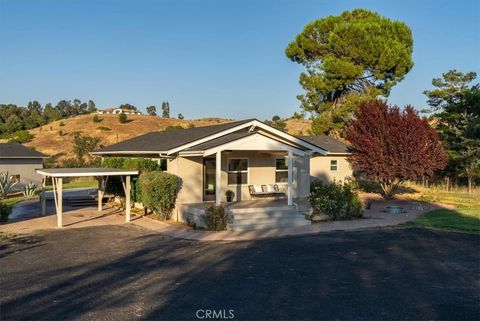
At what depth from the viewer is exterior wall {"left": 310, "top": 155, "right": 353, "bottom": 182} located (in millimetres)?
29438

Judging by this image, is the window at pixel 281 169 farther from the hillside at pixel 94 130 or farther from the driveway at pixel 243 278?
the hillside at pixel 94 130

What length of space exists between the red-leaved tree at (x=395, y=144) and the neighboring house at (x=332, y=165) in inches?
259

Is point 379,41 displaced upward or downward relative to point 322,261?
upward

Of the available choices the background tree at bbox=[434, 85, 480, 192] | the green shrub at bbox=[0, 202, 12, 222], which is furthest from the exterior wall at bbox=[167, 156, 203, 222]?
the background tree at bbox=[434, 85, 480, 192]

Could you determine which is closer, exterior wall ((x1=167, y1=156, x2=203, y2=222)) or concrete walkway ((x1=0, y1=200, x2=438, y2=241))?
concrete walkway ((x1=0, y1=200, x2=438, y2=241))

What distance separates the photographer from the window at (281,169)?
2003 cm

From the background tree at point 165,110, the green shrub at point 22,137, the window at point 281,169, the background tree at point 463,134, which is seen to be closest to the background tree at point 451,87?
the background tree at point 463,134

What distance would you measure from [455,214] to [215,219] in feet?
34.0

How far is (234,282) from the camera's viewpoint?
332 inches

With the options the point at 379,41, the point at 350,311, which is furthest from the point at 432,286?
the point at 379,41

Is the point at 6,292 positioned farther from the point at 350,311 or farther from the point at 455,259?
the point at 455,259

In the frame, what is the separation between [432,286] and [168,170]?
38.3 feet

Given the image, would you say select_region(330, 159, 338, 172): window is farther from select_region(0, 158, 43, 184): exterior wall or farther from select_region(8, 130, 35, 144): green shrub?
select_region(8, 130, 35, 144): green shrub

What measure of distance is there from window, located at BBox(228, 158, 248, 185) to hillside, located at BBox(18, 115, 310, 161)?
43651 mm
